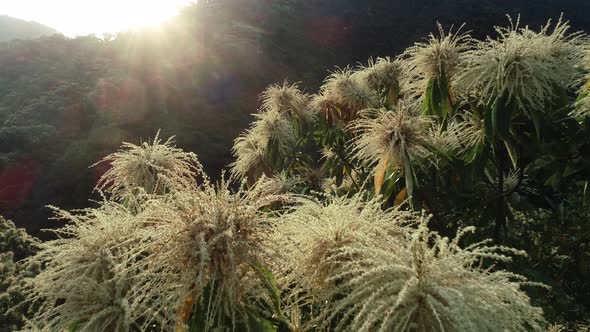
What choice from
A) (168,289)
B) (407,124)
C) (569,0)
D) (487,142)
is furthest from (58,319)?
(569,0)

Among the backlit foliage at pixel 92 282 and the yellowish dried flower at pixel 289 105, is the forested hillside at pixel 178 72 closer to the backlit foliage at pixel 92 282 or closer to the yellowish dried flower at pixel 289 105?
the yellowish dried flower at pixel 289 105

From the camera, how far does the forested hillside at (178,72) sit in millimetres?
19859

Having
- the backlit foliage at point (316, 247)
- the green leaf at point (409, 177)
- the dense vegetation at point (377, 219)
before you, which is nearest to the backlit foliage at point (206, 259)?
the dense vegetation at point (377, 219)

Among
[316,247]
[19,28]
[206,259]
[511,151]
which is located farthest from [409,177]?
[19,28]

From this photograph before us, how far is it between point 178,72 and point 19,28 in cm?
5943

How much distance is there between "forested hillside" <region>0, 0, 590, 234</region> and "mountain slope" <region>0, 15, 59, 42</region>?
1728 inches

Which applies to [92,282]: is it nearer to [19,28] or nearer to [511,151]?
[511,151]

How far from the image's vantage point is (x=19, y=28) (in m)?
72.3

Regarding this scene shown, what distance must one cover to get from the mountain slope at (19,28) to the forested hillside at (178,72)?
144 ft

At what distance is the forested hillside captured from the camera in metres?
19.9

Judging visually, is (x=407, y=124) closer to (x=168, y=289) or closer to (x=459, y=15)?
(x=168, y=289)

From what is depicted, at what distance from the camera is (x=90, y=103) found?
76.2ft

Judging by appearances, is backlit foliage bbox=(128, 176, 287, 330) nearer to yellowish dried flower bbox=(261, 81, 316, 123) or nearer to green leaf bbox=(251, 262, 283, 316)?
green leaf bbox=(251, 262, 283, 316)

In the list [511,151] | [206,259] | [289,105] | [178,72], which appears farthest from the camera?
[178,72]
